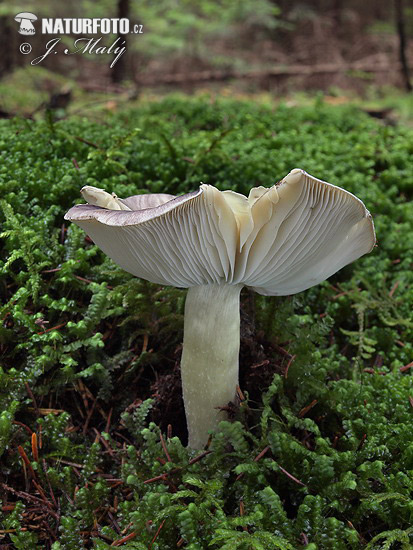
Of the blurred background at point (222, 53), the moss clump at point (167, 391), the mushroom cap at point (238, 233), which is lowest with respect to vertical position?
the moss clump at point (167, 391)

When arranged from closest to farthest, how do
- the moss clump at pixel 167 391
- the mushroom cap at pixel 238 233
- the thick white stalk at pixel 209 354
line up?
the mushroom cap at pixel 238 233
the moss clump at pixel 167 391
the thick white stalk at pixel 209 354

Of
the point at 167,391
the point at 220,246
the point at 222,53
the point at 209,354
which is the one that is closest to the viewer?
the point at 220,246

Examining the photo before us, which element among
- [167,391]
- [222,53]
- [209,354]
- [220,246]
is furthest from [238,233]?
[222,53]

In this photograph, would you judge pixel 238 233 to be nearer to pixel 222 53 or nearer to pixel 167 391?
pixel 167 391

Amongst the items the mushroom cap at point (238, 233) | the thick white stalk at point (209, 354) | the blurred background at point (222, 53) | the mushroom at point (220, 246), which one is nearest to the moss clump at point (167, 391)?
the thick white stalk at point (209, 354)

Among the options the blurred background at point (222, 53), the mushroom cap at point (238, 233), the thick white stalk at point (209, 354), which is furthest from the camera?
the blurred background at point (222, 53)

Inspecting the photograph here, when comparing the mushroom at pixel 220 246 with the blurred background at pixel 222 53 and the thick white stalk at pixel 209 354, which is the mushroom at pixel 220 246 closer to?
the thick white stalk at pixel 209 354

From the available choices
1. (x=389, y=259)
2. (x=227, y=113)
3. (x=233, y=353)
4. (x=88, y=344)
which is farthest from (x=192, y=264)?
(x=227, y=113)
